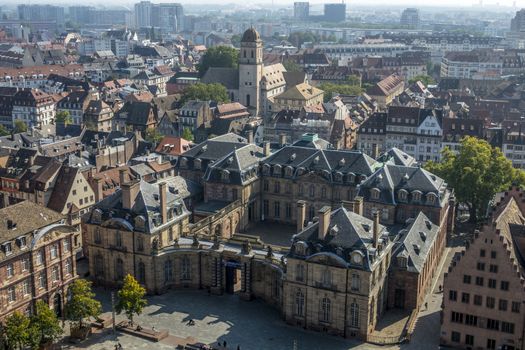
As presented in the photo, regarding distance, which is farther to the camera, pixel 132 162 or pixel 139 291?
pixel 132 162

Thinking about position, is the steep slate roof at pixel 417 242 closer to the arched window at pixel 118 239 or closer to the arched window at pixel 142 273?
the arched window at pixel 142 273

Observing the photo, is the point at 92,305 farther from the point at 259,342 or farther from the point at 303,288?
the point at 303,288

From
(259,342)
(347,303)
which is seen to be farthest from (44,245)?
(347,303)

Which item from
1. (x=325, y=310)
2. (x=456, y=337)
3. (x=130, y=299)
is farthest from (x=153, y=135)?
(x=456, y=337)

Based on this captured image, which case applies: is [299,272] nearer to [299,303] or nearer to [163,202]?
[299,303]

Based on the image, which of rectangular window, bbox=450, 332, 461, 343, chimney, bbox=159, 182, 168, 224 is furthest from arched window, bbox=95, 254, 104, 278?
rectangular window, bbox=450, 332, 461, 343
